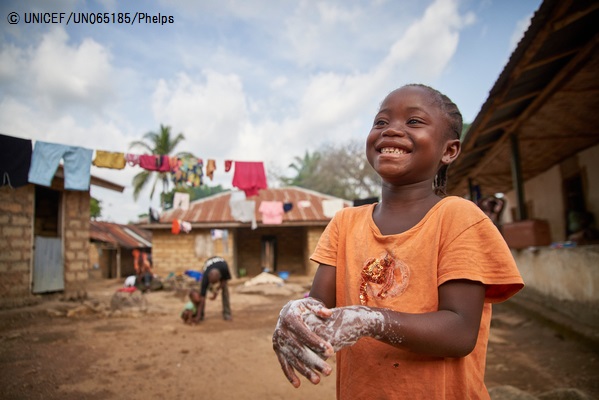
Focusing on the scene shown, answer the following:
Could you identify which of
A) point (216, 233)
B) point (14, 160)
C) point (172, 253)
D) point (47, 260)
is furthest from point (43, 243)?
point (216, 233)

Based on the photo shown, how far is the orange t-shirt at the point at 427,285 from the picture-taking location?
0.94 metres

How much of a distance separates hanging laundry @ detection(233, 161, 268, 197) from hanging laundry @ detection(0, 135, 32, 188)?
15.9 feet

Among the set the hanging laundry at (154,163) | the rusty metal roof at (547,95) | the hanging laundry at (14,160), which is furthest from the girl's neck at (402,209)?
the hanging laundry at (154,163)

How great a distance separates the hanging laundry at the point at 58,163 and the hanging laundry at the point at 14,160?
15 cm

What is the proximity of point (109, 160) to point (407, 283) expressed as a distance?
8637mm

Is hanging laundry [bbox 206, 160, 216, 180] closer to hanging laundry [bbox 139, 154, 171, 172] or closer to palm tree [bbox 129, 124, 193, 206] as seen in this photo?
hanging laundry [bbox 139, 154, 171, 172]

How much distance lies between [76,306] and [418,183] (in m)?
8.80

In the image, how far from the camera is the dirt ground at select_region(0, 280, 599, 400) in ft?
11.5

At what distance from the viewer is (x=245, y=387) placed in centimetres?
368

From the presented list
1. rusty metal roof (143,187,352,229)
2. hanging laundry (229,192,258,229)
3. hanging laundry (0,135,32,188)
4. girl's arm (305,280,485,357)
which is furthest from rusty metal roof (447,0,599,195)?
rusty metal roof (143,187,352,229)

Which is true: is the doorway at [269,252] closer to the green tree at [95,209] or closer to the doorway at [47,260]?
the doorway at [47,260]

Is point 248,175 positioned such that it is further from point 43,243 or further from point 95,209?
point 95,209

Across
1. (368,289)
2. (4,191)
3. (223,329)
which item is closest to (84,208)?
(4,191)

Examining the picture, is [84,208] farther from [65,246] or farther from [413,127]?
[413,127]
